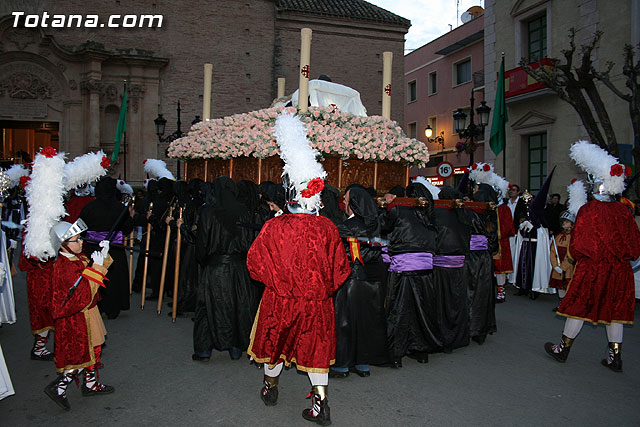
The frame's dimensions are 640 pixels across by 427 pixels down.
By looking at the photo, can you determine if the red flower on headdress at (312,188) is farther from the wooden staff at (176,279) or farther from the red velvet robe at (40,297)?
the wooden staff at (176,279)

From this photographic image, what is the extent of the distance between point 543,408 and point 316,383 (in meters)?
2.14

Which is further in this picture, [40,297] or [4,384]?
[40,297]

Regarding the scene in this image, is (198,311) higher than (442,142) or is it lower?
lower

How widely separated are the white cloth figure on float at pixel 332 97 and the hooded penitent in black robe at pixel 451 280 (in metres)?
2.84

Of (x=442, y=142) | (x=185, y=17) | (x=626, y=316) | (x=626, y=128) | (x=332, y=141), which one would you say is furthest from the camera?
(x=442, y=142)

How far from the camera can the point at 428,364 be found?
581 centimetres

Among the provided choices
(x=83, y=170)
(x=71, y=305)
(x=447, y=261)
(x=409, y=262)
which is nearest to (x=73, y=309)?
(x=71, y=305)

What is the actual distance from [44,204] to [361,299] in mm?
3233

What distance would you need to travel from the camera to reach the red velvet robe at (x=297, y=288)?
411cm

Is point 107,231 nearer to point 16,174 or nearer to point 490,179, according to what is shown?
point 16,174

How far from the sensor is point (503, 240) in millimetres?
9617

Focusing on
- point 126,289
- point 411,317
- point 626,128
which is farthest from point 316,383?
point 626,128

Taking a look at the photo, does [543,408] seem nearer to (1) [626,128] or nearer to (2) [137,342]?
(2) [137,342]

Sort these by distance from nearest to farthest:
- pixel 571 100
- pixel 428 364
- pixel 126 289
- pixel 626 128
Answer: pixel 428 364
pixel 126 289
pixel 571 100
pixel 626 128
